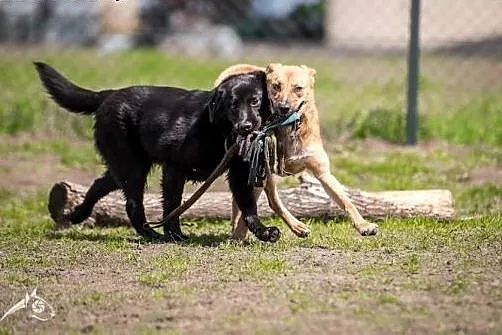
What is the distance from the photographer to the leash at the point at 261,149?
6.69 metres

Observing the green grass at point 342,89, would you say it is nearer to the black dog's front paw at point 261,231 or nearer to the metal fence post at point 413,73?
the metal fence post at point 413,73

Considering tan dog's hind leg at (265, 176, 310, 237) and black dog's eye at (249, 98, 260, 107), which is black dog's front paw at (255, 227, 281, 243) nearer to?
tan dog's hind leg at (265, 176, 310, 237)

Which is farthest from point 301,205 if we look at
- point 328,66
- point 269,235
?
point 328,66

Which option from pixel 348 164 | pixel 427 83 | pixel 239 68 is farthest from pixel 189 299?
pixel 427 83

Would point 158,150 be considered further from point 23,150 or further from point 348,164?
point 23,150

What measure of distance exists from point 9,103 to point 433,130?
4.42 m

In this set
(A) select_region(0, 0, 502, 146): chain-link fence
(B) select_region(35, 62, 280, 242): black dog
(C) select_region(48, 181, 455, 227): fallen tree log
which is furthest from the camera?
(A) select_region(0, 0, 502, 146): chain-link fence

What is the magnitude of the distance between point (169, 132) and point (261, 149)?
608 millimetres

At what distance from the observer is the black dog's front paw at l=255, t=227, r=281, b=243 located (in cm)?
682

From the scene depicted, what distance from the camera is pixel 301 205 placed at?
770cm

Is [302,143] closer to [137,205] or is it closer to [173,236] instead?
[173,236]

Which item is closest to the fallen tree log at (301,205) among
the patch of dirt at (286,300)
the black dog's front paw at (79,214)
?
the black dog's front paw at (79,214)

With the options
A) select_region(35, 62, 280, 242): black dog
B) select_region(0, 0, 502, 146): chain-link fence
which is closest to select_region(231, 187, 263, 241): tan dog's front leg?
select_region(35, 62, 280, 242): black dog

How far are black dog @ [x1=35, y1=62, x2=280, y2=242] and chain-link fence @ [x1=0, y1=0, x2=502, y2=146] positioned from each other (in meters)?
4.25
